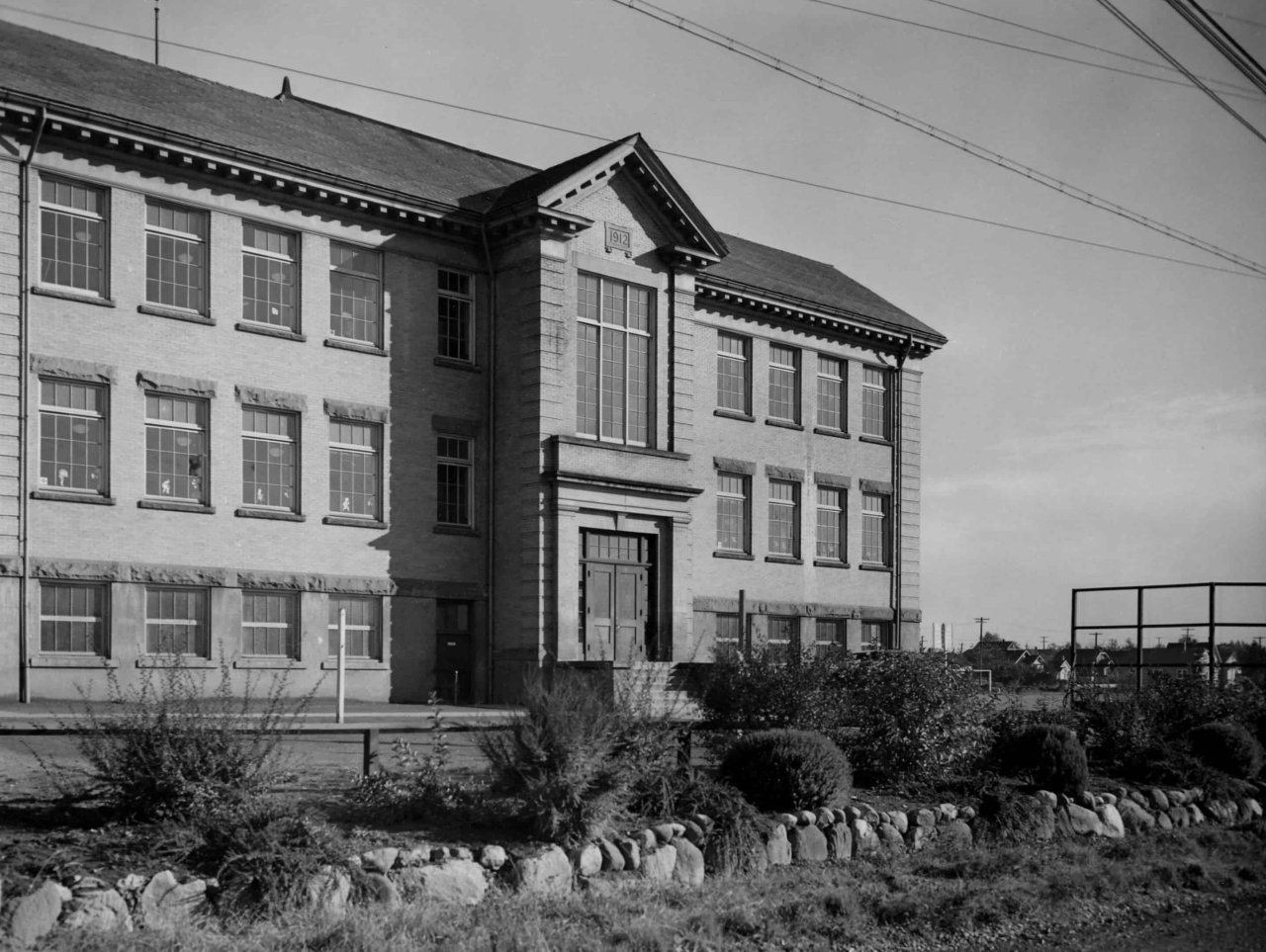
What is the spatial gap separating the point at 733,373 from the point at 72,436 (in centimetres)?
1867

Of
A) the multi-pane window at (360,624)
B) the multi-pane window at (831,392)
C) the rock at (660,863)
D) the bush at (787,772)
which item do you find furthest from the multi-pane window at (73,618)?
the multi-pane window at (831,392)

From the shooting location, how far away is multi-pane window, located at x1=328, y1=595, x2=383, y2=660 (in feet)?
98.2

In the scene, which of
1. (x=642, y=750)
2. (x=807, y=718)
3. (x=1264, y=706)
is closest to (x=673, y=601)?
(x=1264, y=706)

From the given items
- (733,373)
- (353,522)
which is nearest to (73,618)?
(353,522)

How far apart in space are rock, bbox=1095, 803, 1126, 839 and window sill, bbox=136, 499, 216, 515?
17.8 meters

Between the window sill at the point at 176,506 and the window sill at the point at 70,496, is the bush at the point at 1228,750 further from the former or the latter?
the window sill at the point at 70,496

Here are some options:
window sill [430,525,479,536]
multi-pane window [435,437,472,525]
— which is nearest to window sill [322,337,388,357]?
multi-pane window [435,437,472,525]

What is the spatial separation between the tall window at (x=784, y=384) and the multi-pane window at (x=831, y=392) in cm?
108

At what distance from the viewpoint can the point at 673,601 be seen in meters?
33.8

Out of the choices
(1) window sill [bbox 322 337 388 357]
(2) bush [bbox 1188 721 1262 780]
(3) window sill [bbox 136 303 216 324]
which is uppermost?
(3) window sill [bbox 136 303 216 324]

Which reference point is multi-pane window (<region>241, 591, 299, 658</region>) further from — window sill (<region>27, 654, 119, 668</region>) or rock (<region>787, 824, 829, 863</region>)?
rock (<region>787, 824, 829, 863</region>)

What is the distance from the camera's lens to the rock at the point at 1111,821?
18344mm

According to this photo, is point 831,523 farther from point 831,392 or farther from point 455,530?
point 455,530

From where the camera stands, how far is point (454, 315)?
107 feet
